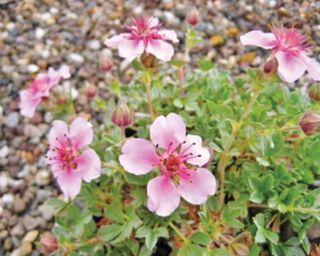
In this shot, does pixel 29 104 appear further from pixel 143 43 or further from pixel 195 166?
pixel 195 166

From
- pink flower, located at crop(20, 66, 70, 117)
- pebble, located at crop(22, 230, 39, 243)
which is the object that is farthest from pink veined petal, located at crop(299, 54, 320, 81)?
pebble, located at crop(22, 230, 39, 243)

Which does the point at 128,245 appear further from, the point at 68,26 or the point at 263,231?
the point at 68,26

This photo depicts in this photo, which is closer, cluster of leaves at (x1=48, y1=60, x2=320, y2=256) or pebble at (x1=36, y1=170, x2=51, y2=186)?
cluster of leaves at (x1=48, y1=60, x2=320, y2=256)

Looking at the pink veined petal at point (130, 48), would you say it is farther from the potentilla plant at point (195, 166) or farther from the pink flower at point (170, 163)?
the pink flower at point (170, 163)

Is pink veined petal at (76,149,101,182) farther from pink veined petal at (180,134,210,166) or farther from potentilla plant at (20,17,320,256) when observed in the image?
pink veined petal at (180,134,210,166)

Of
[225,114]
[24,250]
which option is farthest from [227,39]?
[24,250]

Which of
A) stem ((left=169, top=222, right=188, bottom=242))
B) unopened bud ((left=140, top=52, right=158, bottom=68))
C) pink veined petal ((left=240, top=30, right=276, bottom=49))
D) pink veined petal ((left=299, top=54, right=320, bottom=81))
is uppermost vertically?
pink veined petal ((left=240, top=30, right=276, bottom=49))
